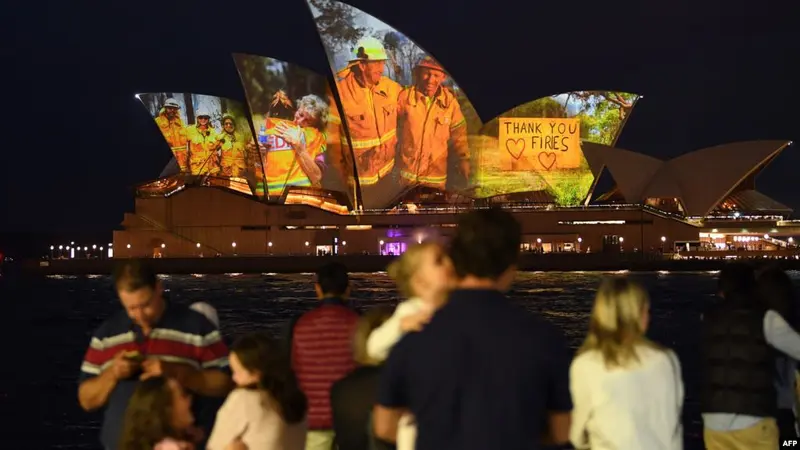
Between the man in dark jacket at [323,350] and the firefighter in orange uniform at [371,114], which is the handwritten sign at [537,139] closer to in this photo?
the firefighter in orange uniform at [371,114]

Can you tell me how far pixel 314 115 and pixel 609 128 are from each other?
1582cm

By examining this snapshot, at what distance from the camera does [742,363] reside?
4.54 m

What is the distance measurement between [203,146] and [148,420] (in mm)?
53732

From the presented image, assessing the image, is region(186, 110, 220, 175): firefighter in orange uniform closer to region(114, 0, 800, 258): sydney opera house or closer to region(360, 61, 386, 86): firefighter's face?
region(114, 0, 800, 258): sydney opera house

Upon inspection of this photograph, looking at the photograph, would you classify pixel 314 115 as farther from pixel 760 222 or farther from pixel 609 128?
pixel 760 222

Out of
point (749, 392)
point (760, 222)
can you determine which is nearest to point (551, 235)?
point (760, 222)

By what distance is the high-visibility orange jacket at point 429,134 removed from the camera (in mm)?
52312

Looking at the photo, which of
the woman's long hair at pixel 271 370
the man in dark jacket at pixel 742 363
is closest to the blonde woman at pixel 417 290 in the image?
the woman's long hair at pixel 271 370

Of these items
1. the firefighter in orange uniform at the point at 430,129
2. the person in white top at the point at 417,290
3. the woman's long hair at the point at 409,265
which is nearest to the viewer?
the person in white top at the point at 417,290

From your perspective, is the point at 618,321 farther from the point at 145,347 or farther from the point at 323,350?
the point at 145,347

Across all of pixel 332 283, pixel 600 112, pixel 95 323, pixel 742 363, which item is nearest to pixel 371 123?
pixel 600 112

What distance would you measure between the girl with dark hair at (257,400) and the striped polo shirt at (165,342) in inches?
10.2

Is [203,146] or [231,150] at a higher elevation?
[203,146]

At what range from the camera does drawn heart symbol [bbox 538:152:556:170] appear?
55156 mm
